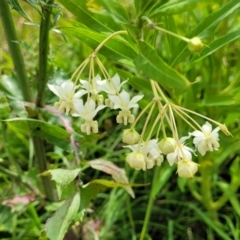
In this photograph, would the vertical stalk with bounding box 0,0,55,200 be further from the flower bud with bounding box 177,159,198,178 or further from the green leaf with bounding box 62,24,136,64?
the flower bud with bounding box 177,159,198,178

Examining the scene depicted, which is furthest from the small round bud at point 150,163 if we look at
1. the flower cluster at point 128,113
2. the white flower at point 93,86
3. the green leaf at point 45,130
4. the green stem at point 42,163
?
the green stem at point 42,163

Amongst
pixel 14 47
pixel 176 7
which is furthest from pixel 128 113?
pixel 14 47

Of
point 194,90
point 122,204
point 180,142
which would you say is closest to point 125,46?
point 180,142

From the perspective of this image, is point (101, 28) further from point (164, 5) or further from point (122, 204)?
point (122, 204)

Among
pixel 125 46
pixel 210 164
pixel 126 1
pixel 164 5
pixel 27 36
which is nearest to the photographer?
pixel 164 5

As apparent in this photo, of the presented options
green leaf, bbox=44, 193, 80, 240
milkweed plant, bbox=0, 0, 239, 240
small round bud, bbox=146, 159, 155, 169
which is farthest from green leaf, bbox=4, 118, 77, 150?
small round bud, bbox=146, 159, 155, 169

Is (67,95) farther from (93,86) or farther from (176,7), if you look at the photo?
(176,7)
